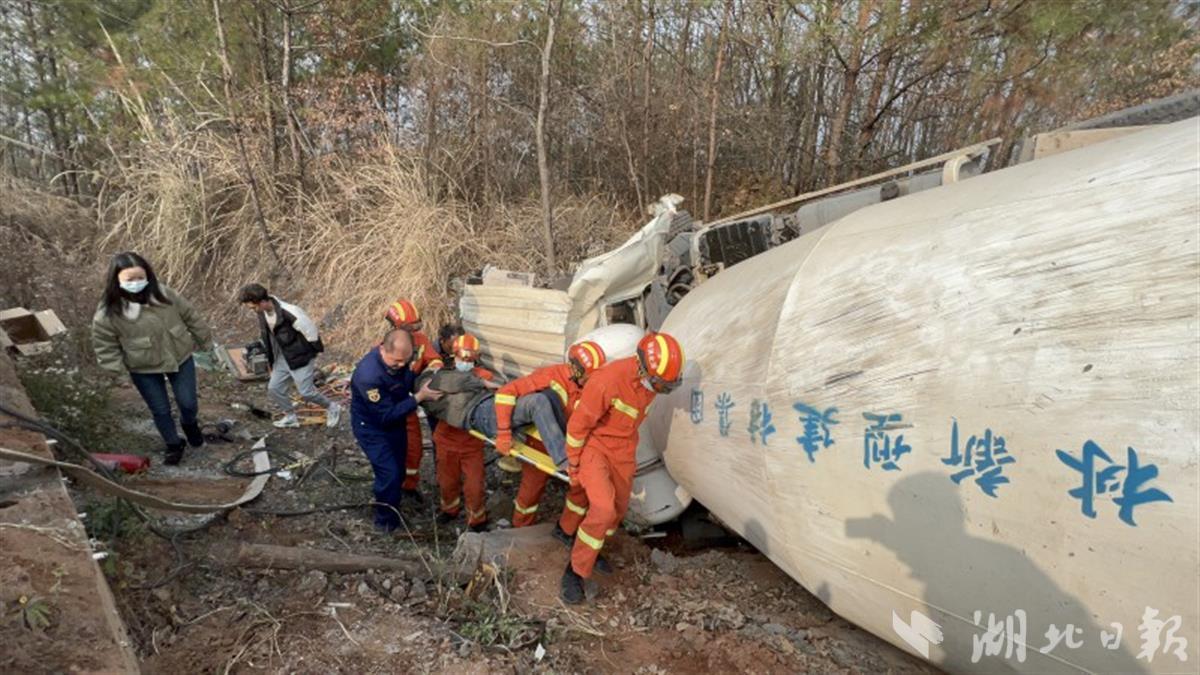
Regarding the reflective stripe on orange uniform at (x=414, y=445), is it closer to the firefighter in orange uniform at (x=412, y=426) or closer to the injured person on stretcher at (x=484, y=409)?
the firefighter in orange uniform at (x=412, y=426)

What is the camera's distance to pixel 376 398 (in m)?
3.99

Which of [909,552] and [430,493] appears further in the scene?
[430,493]

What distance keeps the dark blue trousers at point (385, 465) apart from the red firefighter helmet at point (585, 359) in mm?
1369

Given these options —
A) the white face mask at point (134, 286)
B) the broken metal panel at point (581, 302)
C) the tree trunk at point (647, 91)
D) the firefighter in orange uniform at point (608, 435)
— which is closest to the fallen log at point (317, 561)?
the firefighter in orange uniform at point (608, 435)

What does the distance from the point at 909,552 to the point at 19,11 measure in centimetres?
1565

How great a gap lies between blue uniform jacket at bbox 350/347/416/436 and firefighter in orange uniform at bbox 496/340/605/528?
705 mm

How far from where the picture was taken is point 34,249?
884cm

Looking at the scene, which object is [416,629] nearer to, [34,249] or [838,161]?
[838,161]

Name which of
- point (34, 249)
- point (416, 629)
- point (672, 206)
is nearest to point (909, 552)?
point (416, 629)

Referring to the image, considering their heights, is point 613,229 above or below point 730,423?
above

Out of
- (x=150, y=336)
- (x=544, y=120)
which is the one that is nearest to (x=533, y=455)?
(x=150, y=336)

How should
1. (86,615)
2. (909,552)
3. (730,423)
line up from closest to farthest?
(86,615) < (909,552) < (730,423)

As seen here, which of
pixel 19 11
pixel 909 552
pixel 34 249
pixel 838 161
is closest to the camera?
pixel 909 552

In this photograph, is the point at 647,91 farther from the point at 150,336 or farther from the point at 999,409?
the point at 999,409
